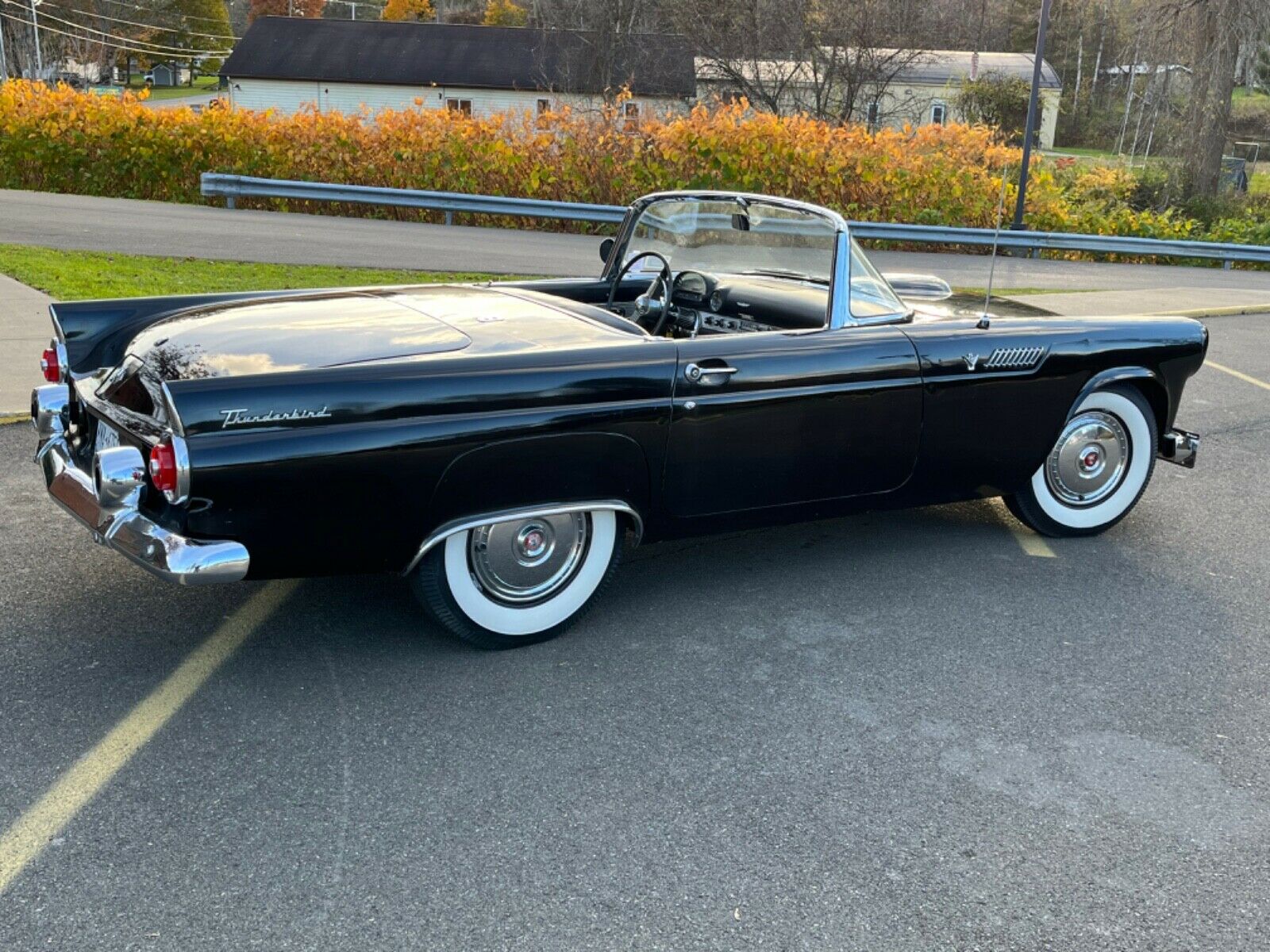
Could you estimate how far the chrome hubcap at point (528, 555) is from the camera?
3.74 m

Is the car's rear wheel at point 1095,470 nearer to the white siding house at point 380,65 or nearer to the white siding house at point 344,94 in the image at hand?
the white siding house at point 380,65

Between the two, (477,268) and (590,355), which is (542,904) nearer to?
(590,355)

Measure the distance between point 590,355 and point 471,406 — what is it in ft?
1.51

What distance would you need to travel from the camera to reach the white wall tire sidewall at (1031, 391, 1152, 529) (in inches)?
200

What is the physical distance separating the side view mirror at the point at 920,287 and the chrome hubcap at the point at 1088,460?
821 millimetres

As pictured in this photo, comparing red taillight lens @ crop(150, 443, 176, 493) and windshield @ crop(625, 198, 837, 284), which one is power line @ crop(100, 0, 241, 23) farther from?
red taillight lens @ crop(150, 443, 176, 493)

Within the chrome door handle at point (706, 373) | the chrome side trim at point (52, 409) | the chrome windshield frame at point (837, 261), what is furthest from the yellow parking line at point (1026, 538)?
the chrome side trim at point (52, 409)

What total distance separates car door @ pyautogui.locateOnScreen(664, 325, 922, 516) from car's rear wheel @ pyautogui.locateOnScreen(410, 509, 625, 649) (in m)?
0.32

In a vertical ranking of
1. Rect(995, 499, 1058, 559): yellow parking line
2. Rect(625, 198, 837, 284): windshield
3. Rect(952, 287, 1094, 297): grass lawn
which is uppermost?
Rect(625, 198, 837, 284): windshield

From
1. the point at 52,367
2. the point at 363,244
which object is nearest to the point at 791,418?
the point at 52,367

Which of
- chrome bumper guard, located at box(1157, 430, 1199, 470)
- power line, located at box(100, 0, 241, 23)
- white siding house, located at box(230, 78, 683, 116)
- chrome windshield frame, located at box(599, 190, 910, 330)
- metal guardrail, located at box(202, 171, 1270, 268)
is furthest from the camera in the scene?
power line, located at box(100, 0, 241, 23)

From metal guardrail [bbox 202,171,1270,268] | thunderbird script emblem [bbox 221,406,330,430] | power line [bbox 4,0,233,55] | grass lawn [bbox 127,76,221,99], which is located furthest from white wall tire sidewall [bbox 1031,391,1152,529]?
power line [bbox 4,0,233,55]

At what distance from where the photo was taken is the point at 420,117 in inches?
718

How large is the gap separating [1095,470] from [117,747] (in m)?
3.96
